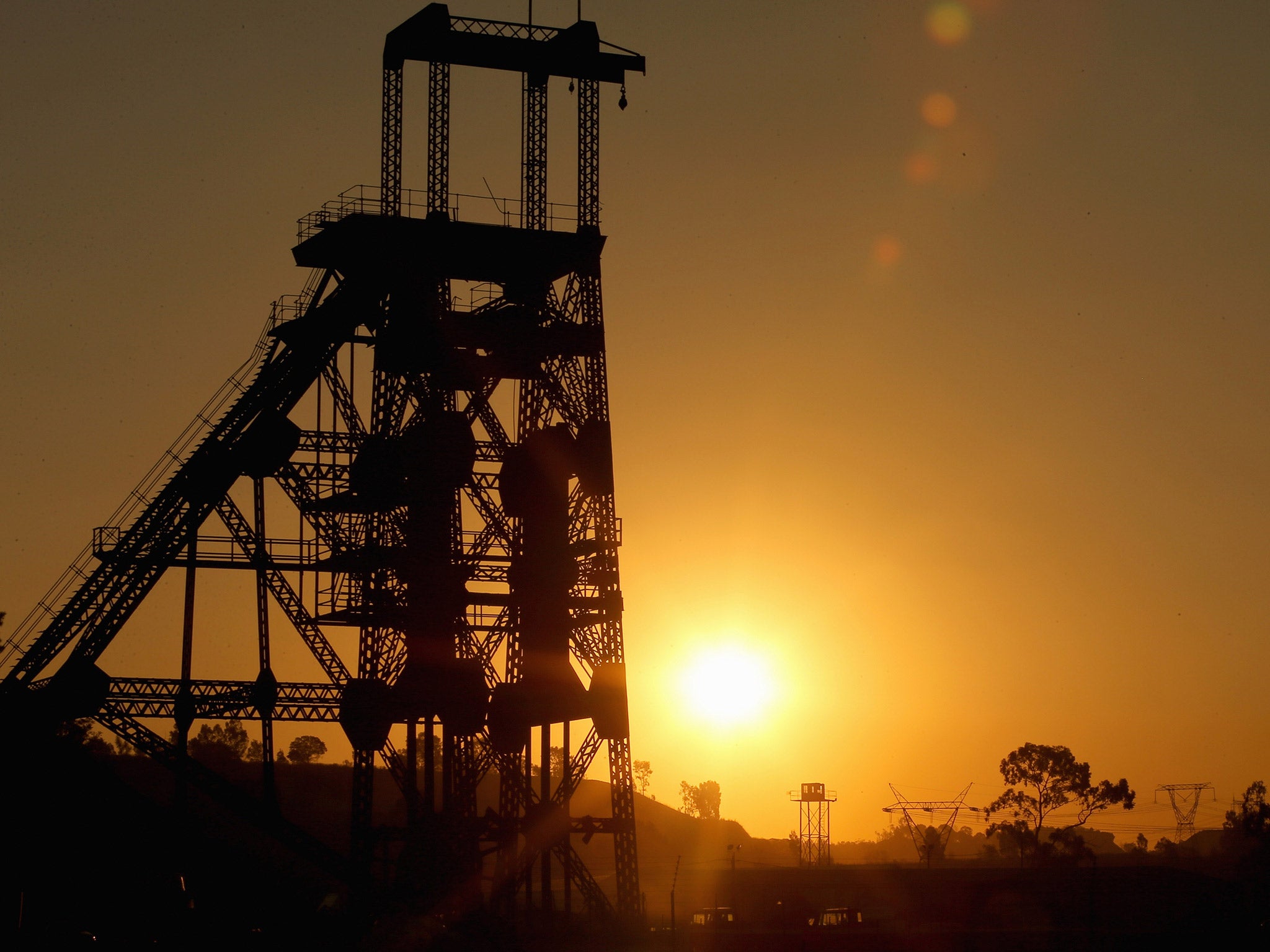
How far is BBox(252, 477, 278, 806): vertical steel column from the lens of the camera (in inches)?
2367

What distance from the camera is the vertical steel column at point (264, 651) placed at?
60.1 meters

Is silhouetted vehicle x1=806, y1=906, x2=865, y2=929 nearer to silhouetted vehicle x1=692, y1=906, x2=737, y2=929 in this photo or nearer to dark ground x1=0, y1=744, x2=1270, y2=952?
dark ground x1=0, y1=744, x2=1270, y2=952

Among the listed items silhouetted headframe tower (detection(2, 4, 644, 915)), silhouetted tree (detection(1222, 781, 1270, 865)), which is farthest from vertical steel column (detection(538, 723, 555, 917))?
silhouetted tree (detection(1222, 781, 1270, 865))

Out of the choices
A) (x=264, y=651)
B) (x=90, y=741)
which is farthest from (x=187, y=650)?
(x=90, y=741)

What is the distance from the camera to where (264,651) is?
201 ft

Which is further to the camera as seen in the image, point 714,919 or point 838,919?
point 714,919

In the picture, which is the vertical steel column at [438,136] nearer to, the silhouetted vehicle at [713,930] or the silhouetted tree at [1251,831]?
the silhouetted vehicle at [713,930]

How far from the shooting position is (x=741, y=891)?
9512 centimetres

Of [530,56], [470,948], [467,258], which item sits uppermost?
[530,56]

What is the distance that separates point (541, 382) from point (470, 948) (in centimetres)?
2106

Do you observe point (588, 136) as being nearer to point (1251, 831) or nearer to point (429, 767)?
point (429, 767)

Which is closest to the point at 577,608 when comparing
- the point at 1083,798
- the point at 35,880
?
the point at 35,880

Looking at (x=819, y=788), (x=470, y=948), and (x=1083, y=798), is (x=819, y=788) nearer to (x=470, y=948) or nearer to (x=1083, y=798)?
(x=1083, y=798)

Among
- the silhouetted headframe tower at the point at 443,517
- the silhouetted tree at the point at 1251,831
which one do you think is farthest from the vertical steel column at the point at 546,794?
the silhouetted tree at the point at 1251,831
